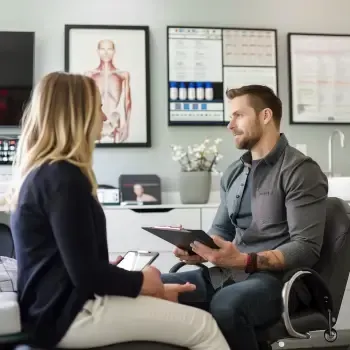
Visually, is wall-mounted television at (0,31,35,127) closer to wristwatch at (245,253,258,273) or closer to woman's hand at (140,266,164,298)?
wristwatch at (245,253,258,273)

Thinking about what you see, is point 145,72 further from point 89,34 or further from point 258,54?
point 258,54

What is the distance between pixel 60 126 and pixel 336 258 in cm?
102

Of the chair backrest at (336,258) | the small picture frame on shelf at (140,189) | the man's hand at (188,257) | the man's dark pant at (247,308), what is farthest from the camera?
the small picture frame on shelf at (140,189)

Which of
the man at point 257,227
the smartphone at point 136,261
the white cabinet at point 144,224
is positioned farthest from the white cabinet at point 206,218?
the smartphone at point 136,261

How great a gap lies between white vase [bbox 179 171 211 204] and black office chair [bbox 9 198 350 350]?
138 centimetres

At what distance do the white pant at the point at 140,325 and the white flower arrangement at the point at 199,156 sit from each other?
1948mm

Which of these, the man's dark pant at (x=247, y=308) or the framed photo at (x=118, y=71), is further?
the framed photo at (x=118, y=71)

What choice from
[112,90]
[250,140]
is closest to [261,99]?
[250,140]

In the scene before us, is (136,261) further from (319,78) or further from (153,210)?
(319,78)

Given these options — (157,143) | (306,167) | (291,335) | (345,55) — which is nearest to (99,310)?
(291,335)

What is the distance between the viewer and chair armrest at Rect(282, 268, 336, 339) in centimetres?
159

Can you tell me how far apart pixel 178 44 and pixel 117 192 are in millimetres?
1072

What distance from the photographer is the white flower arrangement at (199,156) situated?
130 inches

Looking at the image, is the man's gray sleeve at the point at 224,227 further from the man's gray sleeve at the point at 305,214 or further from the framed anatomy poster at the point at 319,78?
the framed anatomy poster at the point at 319,78
